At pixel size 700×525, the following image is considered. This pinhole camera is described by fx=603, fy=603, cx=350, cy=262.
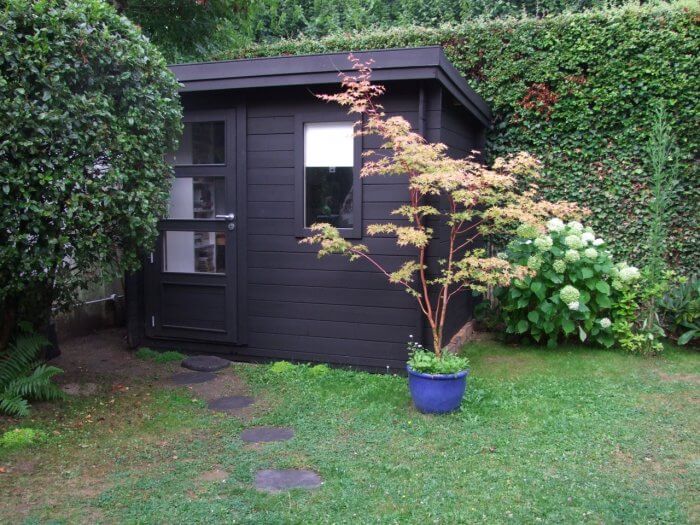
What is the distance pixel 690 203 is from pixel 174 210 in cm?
551

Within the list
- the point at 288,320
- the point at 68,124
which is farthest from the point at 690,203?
the point at 68,124

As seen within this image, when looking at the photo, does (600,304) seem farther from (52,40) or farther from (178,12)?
(178,12)

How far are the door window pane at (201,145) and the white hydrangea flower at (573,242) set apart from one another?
11.2 feet

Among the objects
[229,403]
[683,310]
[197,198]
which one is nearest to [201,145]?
[197,198]

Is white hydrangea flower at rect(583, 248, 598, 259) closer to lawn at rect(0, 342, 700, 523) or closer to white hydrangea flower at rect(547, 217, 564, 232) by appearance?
white hydrangea flower at rect(547, 217, 564, 232)

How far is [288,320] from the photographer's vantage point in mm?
5648

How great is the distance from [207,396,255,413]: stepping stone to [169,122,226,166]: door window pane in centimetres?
→ 229

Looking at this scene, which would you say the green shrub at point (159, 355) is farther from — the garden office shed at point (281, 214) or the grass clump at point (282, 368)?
the grass clump at point (282, 368)

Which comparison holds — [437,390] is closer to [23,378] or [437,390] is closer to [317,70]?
[317,70]

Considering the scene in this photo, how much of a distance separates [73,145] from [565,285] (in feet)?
14.9

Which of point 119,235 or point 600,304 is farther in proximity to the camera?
point 600,304

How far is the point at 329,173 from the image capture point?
213 inches

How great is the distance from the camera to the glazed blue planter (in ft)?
13.8

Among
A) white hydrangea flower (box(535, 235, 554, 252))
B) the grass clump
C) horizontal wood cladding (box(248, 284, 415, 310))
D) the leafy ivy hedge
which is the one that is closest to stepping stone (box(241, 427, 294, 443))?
the grass clump
